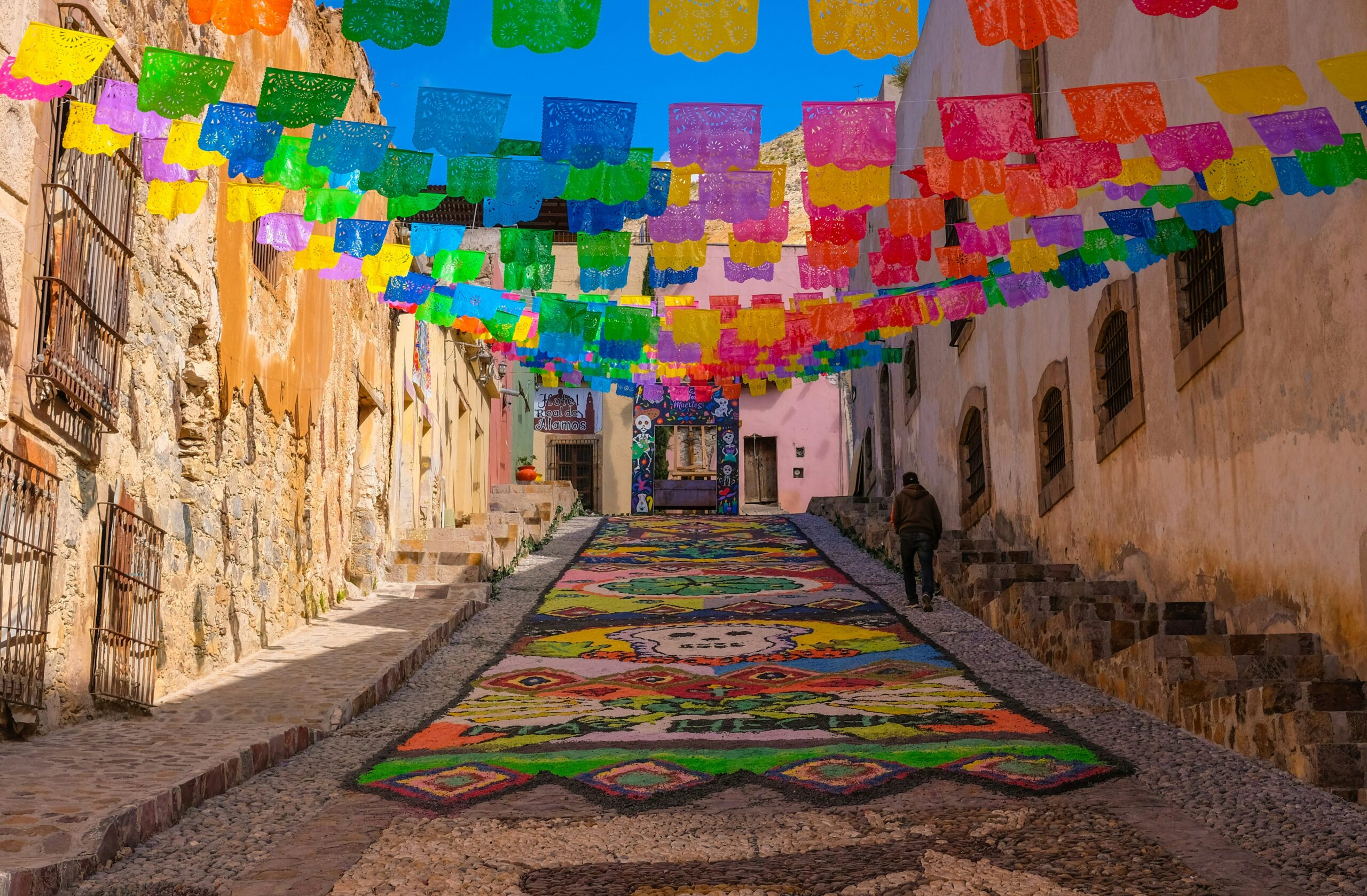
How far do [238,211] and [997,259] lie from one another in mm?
5939

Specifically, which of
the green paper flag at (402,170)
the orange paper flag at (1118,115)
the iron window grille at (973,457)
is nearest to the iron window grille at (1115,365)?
the orange paper flag at (1118,115)

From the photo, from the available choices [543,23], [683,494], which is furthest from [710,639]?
[683,494]

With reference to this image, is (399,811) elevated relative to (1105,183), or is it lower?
lower

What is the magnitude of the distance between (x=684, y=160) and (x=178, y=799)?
142 inches

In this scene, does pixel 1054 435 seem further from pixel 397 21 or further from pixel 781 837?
pixel 397 21

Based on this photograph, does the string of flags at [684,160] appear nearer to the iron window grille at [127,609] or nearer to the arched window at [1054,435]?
the iron window grille at [127,609]

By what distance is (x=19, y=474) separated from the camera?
16.8 feet

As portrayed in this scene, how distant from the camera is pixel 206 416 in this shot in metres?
7.73

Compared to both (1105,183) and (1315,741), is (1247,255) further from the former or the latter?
(1315,741)

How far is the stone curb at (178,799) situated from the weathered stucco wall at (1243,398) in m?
5.12

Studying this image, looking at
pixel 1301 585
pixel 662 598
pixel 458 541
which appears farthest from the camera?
pixel 458 541

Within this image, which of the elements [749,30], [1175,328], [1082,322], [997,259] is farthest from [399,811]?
[1082,322]

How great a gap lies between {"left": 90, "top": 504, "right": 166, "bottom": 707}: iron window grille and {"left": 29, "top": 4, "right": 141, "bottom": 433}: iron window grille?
645mm

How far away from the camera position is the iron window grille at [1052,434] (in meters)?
11.1
